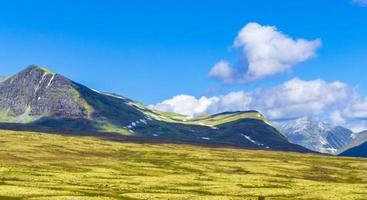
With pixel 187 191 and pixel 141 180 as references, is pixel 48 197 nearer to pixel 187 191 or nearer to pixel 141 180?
pixel 187 191

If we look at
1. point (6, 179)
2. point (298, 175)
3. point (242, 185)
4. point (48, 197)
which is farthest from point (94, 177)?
point (298, 175)

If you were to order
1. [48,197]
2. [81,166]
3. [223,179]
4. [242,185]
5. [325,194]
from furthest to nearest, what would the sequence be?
[81,166] → [223,179] → [242,185] → [325,194] → [48,197]

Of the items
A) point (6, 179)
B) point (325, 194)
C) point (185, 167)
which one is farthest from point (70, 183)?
point (185, 167)

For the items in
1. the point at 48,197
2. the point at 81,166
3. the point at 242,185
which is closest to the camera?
the point at 48,197

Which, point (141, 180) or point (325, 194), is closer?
point (325, 194)

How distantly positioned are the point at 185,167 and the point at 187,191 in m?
76.8

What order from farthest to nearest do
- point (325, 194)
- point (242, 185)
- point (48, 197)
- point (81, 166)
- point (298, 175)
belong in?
point (298, 175), point (81, 166), point (242, 185), point (325, 194), point (48, 197)

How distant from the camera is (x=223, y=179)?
13688 cm

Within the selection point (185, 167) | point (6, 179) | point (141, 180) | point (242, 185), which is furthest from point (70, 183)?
point (185, 167)

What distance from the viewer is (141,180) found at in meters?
120

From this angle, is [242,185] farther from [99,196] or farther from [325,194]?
[99,196]

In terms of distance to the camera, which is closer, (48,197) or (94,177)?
(48,197)

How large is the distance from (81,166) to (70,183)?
50019 mm

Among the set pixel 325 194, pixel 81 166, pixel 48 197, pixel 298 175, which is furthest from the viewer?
pixel 298 175
